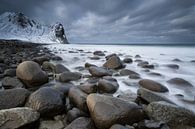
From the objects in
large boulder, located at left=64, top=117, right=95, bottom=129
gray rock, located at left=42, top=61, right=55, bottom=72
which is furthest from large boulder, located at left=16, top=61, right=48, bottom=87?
large boulder, located at left=64, top=117, right=95, bottom=129

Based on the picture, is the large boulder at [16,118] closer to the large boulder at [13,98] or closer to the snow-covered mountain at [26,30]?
the large boulder at [13,98]

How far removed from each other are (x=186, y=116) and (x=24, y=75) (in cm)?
332

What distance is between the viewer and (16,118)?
2.34 meters

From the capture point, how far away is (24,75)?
4.15m

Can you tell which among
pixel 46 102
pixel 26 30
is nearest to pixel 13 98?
pixel 46 102

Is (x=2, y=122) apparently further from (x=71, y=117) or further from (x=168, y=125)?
(x=168, y=125)

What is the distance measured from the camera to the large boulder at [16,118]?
226 centimetres

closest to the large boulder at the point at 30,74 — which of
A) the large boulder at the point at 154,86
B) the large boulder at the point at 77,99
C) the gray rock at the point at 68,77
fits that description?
the gray rock at the point at 68,77

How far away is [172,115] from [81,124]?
52.0 inches

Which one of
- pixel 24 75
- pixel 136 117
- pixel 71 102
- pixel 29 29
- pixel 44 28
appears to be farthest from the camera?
pixel 44 28

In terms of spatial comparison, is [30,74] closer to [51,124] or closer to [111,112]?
[51,124]

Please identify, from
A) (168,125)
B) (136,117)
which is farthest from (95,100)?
(168,125)

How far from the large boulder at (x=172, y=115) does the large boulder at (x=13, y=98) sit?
201cm

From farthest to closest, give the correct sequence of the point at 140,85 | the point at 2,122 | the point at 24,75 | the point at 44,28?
the point at 44,28
the point at 140,85
the point at 24,75
the point at 2,122
